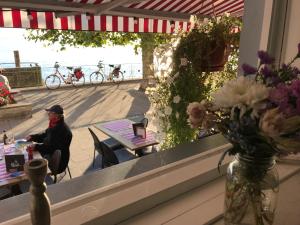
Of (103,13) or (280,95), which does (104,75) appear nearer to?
(103,13)

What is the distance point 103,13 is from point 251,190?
9.26 feet

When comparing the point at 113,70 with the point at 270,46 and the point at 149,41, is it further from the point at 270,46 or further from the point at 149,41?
the point at 270,46

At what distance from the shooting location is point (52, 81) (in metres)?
9.51

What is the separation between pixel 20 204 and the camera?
2.86 ft

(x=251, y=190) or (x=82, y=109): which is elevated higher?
(x=251, y=190)

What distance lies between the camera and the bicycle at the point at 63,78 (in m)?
9.41

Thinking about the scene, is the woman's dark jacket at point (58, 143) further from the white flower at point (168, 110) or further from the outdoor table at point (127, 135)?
the white flower at point (168, 110)

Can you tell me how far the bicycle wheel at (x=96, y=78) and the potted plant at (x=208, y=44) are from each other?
8.82 m

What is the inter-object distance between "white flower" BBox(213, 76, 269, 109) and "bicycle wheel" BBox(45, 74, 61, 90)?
9.34 meters

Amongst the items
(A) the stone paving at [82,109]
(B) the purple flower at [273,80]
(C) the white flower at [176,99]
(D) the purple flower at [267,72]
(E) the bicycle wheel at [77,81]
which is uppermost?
(D) the purple flower at [267,72]

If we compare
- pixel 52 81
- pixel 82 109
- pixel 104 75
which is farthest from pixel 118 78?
pixel 82 109

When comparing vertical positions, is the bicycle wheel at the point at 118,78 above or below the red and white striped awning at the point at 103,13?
below

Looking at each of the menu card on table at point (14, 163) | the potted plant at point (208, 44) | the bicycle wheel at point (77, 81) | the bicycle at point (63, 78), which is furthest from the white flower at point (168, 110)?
the bicycle wheel at point (77, 81)

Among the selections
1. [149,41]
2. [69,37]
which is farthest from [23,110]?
[149,41]
